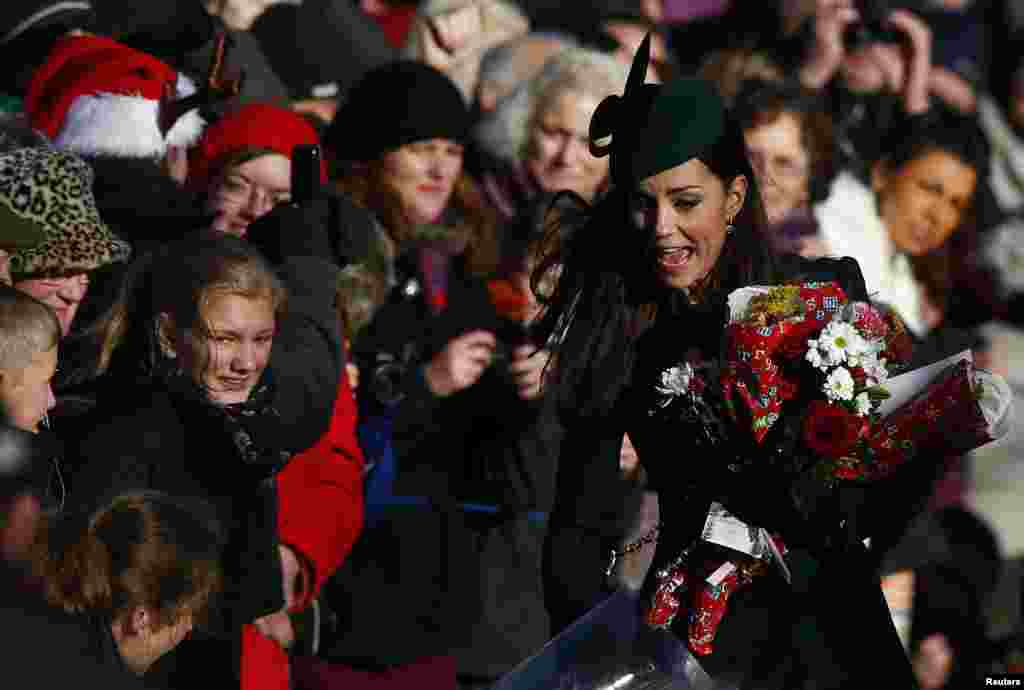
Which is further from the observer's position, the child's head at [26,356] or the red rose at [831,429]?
the child's head at [26,356]

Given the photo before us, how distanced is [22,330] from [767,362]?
1586 millimetres

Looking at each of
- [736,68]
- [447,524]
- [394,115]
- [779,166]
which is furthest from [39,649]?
[736,68]

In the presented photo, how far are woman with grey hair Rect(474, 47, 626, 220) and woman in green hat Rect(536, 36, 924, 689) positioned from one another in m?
2.00

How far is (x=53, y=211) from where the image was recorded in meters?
5.44

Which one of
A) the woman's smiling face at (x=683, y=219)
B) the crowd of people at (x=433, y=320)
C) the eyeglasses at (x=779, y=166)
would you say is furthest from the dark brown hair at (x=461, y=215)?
the woman's smiling face at (x=683, y=219)

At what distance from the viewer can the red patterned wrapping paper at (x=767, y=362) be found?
14.9 feet

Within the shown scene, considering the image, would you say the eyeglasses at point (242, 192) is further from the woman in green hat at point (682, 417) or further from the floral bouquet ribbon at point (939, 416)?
the floral bouquet ribbon at point (939, 416)

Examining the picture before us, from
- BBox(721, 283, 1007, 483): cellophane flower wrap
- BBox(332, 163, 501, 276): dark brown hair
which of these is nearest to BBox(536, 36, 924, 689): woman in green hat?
BBox(721, 283, 1007, 483): cellophane flower wrap

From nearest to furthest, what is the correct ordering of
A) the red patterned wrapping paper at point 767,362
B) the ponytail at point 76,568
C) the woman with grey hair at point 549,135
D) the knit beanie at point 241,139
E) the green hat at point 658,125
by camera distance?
the ponytail at point 76,568, the red patterned wrapping paper at point 767,362, the green hat at point 658,125, the knit beanie at point 241,139, the woman with grey hair at point 549,135

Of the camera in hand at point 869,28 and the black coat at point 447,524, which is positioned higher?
the camera in hand at point 869,28

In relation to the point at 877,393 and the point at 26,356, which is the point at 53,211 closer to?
the point at 26,356

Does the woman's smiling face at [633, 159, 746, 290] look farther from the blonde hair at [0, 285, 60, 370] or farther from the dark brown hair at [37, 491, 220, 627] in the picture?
the blonde hair at [0, 285, 60, 370]

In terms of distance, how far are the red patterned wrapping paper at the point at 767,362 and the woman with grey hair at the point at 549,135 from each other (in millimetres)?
2642

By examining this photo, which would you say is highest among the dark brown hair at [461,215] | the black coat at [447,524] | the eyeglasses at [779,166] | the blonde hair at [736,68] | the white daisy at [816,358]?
the white daisy at [816,358]
